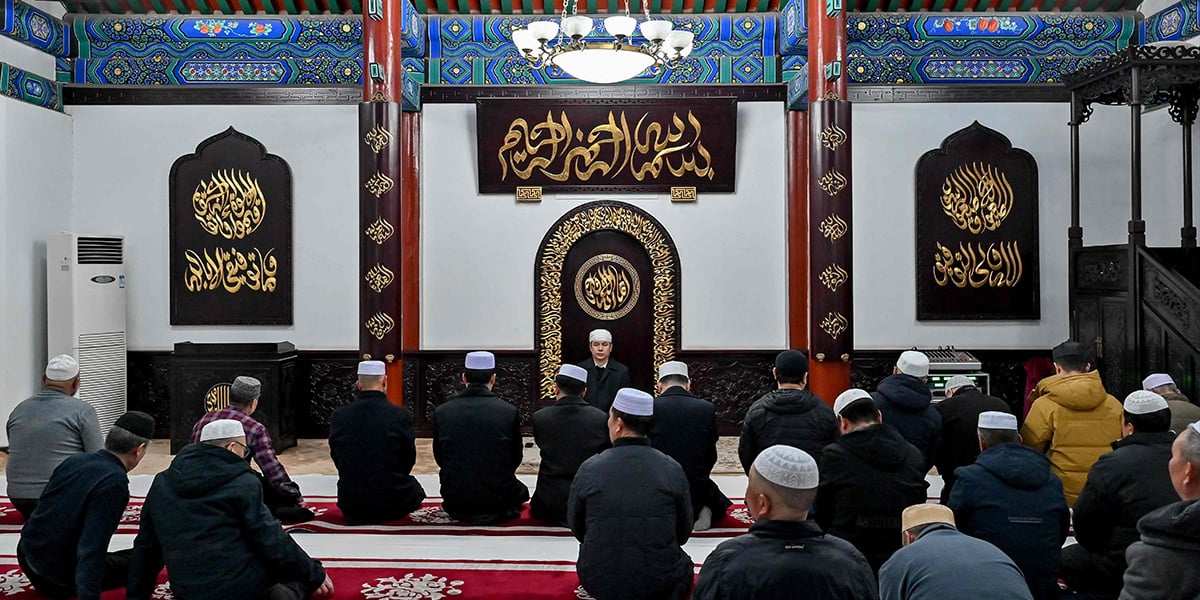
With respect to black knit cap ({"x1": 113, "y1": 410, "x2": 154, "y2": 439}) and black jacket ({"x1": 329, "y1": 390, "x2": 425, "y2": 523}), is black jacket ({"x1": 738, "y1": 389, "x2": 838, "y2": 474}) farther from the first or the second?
black knit cap ({"x1": 113, "y1": 410, "x2": 154, "y2": 439})

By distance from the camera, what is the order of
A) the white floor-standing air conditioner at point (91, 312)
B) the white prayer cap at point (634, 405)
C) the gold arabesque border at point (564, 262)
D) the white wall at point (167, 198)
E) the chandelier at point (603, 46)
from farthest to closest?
the gold arabesque border at point (564, 262), the white wall at point (167, 198), the white floor-standing air conditioner at point (91, 312), the chandelier at point (603, 46), the white prayer cap at point (634, 405)

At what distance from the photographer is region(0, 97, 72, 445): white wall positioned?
6852 millimetres

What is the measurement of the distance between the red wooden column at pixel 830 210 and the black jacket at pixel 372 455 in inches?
110

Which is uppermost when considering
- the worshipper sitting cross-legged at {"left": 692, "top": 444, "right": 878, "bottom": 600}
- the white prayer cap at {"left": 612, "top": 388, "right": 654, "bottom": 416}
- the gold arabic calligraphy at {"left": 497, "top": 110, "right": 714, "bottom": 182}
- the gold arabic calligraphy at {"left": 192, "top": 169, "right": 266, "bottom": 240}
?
the gold arabic calligraphy at {"left": 497, "top": 110, "right": 714, "bottom": 182}

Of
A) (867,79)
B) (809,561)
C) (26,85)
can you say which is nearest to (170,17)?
(26,85)

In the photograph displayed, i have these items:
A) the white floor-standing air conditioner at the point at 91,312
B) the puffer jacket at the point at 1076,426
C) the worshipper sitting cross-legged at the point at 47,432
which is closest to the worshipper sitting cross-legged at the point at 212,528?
the worshipper sitting cross-legged at the point at 47,432

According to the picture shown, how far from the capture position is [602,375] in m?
6.30

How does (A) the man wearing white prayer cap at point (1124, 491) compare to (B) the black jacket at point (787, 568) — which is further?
(A) the man wearing white prayer cap at point (1124, 491)

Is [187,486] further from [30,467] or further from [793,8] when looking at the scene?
[793,8]

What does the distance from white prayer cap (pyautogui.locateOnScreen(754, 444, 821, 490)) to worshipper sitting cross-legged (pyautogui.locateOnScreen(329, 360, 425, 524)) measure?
2744 millimetres

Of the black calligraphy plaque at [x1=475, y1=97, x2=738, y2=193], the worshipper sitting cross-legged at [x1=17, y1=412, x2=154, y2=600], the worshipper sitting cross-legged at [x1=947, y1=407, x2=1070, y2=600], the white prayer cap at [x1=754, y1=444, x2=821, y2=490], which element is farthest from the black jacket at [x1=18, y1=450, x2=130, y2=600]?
the black calligraphy plaque at [x1=475, y1=97, x2=738, y2=193]

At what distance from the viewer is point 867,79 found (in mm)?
7691

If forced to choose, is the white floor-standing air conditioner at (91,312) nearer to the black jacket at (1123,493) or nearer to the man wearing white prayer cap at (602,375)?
the man wearing white prayer cap at (602,375)

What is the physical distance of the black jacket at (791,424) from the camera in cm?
415
